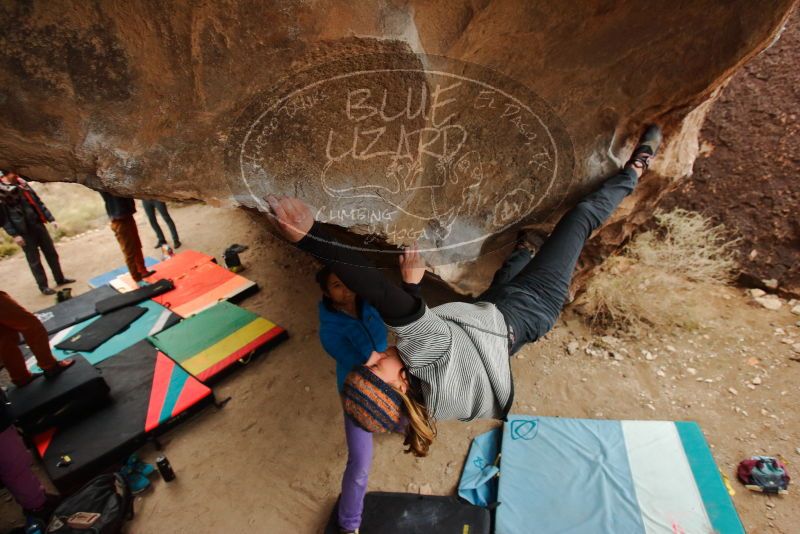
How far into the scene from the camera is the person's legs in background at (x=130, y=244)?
14.6 ft

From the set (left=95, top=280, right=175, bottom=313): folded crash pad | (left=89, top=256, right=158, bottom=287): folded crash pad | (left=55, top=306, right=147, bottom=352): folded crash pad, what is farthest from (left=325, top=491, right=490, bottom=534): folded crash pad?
(left=89, top=256, right=158, bottom=287): folded crash pad

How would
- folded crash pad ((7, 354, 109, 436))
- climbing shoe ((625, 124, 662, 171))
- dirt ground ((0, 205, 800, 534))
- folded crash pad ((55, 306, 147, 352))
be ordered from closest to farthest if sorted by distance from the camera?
climbing shoe ((625, 124, 662, 171)), dirt ground ((0, 205, 800, 534)), folded crash pad ((7, 354, 109, 436)), folded crash pad ((55, 306, 147, 352))

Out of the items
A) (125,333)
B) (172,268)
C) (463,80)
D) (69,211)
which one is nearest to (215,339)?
(125,333)

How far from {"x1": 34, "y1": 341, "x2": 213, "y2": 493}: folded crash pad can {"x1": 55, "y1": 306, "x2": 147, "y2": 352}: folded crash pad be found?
59 centimetres

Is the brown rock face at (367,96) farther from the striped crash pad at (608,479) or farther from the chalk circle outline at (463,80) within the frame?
the striped crash pad at (608,479)

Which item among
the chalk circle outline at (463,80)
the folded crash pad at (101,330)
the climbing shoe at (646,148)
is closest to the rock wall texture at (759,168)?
the climbing shoe at (646,148)

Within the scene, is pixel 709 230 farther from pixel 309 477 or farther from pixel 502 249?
pixel 309 477

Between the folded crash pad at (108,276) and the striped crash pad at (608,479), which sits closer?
the striped crash pad at (608,479)

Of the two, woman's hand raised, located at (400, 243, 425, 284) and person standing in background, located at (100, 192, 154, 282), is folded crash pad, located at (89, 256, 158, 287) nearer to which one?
person standing in background, located at (100, 192, 154, 282)

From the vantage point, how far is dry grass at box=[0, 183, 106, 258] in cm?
653

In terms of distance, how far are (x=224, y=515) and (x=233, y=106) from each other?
239cm

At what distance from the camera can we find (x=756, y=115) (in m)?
4.19

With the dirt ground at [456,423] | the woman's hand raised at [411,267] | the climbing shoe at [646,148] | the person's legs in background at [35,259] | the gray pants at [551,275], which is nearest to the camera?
the woman's hand raised at [411,267]

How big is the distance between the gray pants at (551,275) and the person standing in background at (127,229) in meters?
4.08
